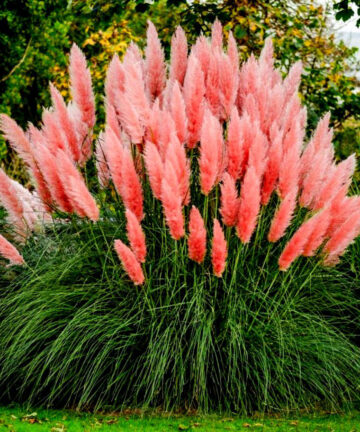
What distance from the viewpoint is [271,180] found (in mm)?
4559

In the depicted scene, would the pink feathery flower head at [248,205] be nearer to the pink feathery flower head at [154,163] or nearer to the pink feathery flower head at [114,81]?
the pink feathery flower head at [154,163]

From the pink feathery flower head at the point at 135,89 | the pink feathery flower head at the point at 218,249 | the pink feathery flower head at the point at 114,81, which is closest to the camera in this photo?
the pink feathery flower head at the point at 218,249

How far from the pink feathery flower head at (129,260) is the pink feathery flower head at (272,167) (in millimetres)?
969

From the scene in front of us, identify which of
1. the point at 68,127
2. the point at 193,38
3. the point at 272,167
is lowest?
Result: the point at 272,167

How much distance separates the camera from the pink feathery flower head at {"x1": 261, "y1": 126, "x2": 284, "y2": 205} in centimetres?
453

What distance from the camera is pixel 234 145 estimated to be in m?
4.44

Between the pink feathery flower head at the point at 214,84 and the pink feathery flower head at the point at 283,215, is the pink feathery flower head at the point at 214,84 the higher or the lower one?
the higher one

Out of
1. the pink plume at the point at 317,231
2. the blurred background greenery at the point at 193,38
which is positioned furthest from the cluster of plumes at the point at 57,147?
the blurred background greenery at the point at 193,38

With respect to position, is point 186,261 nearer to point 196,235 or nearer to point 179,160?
point 196,235

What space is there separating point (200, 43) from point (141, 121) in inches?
31.4

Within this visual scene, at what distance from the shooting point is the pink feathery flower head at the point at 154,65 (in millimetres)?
5074

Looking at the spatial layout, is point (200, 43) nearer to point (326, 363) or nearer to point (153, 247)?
point (153, 247)

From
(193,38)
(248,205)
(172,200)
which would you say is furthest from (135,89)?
(193,38)

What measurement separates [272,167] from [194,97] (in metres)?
0.66
